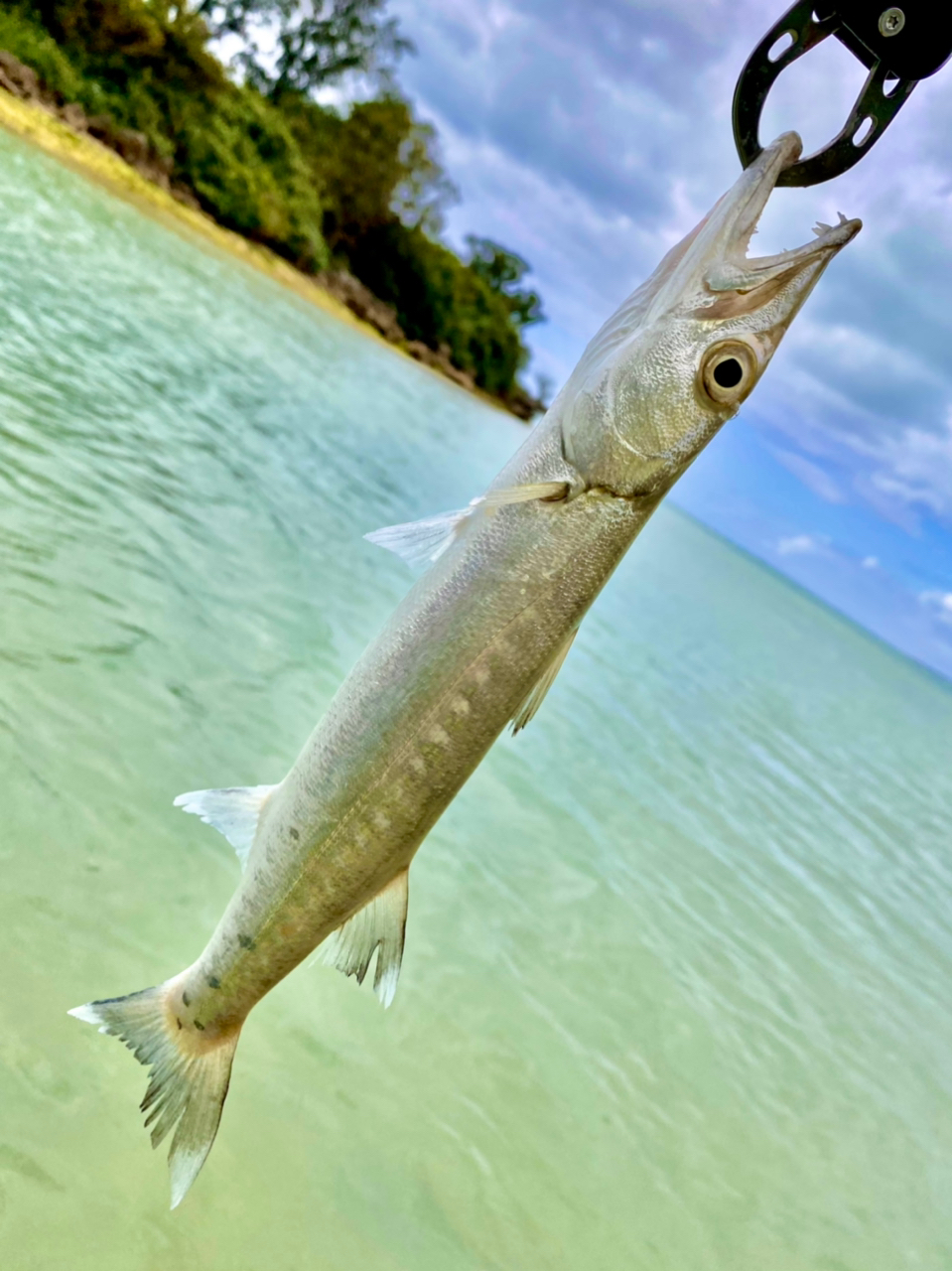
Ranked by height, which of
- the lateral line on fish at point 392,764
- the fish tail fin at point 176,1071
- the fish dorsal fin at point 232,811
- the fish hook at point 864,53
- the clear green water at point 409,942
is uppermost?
the fish hook at point 864,53

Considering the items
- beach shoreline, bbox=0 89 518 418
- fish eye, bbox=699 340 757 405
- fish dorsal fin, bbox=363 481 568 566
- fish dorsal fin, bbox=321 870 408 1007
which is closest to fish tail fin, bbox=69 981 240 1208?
fish dorsal fin, bbox=321 870 408 1007

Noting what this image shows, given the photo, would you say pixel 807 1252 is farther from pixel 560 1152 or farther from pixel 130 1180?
pixel 130 1180

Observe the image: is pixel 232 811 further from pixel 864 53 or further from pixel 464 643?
pixel 864 53

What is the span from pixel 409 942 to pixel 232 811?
3.00 metres

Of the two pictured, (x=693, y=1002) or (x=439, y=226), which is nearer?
(x=693, y=1002)

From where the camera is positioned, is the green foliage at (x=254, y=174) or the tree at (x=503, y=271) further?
the tree at (x=503, y=271)

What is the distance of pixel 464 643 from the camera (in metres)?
3.11

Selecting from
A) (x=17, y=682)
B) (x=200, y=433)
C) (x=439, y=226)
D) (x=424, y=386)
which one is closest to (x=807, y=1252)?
(x=17, y=682)

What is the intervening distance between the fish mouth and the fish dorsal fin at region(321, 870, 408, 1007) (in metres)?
2.00

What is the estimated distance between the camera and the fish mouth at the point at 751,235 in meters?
2.79

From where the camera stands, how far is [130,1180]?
3682 mm

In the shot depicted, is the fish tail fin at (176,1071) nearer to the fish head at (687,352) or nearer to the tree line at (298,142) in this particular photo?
the fish head at (687,352)

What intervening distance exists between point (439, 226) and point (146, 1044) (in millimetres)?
69565

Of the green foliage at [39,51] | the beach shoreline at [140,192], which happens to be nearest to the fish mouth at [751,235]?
the beach shoreline at [140,192]
